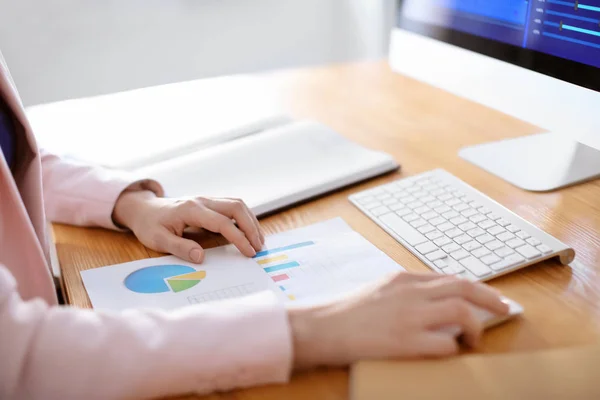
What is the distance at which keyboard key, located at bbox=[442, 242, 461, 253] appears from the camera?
65cm

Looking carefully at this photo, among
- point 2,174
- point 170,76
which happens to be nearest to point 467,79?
point 2,174

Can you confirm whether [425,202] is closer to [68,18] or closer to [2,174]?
[2,174]

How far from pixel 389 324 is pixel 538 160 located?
0.47 meters

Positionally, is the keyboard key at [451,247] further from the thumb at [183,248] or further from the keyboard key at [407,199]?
the thumb at [183,248]

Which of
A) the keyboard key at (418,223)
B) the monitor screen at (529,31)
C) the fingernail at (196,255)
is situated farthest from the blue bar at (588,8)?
the fingernail at (196,255)

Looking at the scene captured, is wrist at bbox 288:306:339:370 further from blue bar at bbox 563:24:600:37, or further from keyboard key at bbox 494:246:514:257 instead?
blue bar at bbox 563:24:600:37

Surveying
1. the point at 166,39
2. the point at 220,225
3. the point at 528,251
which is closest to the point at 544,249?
the point at 528,251

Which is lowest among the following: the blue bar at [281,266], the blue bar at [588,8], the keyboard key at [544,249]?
the blue bar at [281,266]

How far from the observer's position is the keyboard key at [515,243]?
636 millimetres

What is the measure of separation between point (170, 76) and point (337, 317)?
6.59 ft

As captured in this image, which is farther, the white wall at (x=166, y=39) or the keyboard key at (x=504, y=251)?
the white wall at (x=166, y=39)

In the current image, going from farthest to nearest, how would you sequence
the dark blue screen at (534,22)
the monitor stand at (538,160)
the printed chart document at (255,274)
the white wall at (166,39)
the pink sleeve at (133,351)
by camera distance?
the white wall at (166,39), the monitor stand at (538,160), the dark blue screen at (534,22), the printed chart document at (255,274), the pink sleeve at (133,351)

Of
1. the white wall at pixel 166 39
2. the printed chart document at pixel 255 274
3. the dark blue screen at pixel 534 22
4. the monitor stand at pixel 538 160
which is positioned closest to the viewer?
the printed chart document at pixel 255 274

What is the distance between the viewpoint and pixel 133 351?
48 cm
